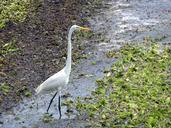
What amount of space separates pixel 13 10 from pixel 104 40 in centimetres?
483

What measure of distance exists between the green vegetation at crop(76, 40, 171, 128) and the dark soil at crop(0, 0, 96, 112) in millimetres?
1792

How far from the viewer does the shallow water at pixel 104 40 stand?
1170 cm

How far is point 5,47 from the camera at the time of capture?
1658 cm

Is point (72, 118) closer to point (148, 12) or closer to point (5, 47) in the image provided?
point (5, 47)

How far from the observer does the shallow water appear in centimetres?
1170

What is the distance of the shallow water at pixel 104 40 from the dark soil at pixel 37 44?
0.57 m

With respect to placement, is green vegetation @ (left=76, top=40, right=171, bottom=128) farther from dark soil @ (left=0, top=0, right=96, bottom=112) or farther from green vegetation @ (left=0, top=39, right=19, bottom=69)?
green vegetation @ (left=0, top=39, right=19, bottom=69)

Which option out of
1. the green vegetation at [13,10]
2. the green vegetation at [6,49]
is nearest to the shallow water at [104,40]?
the green vegetation at [6,49]

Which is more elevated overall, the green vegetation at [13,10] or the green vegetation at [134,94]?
the green vegetation at [13,10]

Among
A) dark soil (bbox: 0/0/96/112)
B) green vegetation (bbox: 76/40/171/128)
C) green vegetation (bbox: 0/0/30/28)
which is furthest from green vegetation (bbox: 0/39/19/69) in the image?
green vegetation (bbox: 76/40/171/128)

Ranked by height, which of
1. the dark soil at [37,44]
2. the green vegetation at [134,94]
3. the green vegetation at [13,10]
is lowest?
the green vegetation at [134,94]

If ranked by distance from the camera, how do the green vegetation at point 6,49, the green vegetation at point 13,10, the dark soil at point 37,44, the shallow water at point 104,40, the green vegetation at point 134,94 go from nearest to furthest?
the green vegetation at point 134,94, the shallow water at point 104,40, the dark soil at point 37,44, the green vegetation at point 6,49, the green vegetation at point 13,10

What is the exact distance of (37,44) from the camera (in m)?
17.0

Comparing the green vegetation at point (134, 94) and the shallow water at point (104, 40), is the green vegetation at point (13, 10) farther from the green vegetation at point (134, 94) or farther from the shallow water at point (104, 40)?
the green vegetation at point (134, 94)
